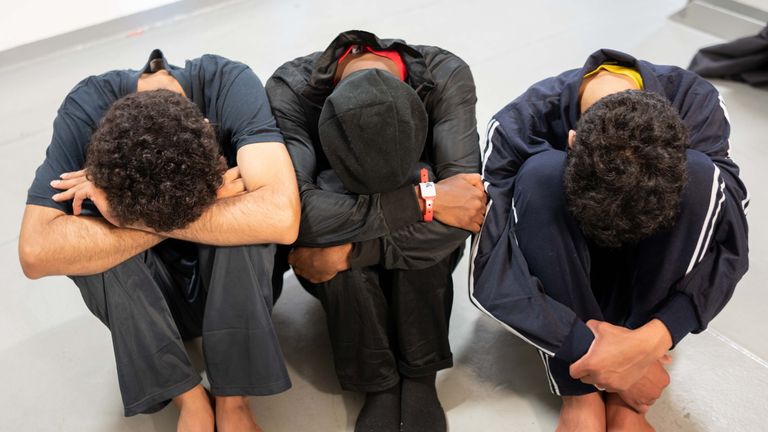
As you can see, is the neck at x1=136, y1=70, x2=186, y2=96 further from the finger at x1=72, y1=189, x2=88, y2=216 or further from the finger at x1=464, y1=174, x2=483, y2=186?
the finger at x1=464, y1=174, x2=483, y2=186

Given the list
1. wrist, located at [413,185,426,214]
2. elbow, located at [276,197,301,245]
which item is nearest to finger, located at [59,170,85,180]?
elbow, located at [276,197,301,245]

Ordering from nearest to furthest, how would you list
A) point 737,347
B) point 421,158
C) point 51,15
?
point 421,158 < point 737,347 < point 51,15

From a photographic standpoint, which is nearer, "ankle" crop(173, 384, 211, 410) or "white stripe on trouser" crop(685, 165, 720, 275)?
"white stripe on trouser" crop(685, 165, 720, 275)

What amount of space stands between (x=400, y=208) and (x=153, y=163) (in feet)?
1.88

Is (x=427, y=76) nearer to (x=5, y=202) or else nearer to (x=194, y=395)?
(x=194, y=395)

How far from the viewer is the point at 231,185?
5.83 ft

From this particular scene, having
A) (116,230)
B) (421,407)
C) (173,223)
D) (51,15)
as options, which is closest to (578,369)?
(421,407)

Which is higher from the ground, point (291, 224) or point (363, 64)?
point (363, 64)

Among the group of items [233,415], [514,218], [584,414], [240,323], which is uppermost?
[514,218]

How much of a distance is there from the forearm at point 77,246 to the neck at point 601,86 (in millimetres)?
1104

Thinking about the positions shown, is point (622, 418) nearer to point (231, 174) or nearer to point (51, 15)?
point (231, 174)

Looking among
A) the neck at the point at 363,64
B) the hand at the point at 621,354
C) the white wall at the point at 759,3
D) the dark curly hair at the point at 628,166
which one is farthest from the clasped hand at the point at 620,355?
the white wall at the point at 759,3

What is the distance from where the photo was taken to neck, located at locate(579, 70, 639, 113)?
1841 mm

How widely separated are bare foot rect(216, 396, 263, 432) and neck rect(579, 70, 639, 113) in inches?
45.0
